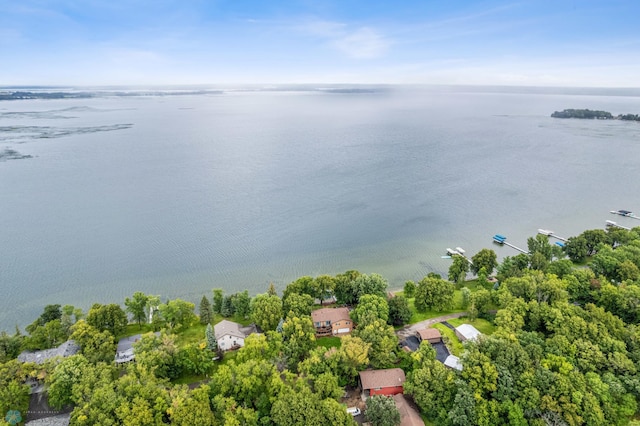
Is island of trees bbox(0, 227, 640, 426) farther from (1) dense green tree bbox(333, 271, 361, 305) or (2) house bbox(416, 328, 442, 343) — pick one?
(2) house bbox(416, 328, 442, 343)

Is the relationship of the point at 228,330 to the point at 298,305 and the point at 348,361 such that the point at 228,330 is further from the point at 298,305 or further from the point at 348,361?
the point at 348,361

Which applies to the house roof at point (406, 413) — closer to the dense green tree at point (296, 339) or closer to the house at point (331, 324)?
the dense green tree at point (296, 339)

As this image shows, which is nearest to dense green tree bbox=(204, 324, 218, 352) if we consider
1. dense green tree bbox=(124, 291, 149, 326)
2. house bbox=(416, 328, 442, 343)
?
dense green tree bbox=(124, 291, 149, 326)

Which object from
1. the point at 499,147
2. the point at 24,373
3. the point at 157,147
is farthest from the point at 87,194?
the point at 499,147

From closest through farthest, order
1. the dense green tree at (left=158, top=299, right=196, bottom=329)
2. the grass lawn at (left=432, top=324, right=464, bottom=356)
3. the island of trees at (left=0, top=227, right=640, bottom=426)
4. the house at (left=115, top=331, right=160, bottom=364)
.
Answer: the island of trees at (left=0, top=227, right=640, bottom=426) → the house at (left=115, top=331, right=160, bottom=364) → the grass lawn at (left=432, top=324, right=464, bottom=356) → the dense green tree at (left=158, top=299, right=196, bottom=329)

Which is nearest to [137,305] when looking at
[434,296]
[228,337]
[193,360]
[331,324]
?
[228,337]

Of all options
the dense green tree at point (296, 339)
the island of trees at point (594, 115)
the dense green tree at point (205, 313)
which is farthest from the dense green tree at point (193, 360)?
the island of trees at point (594, 115)

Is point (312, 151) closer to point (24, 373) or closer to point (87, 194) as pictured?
point (87, 194)
